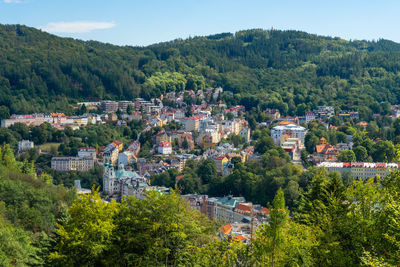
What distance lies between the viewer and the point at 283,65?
292ft

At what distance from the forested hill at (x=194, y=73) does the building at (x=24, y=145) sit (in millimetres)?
9499

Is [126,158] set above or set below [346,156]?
below

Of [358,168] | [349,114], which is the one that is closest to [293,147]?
[358,168]

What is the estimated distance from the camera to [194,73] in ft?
267

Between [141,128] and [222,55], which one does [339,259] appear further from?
[222,55]

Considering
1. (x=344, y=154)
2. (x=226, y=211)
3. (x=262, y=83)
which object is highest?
(x=262, y=83)

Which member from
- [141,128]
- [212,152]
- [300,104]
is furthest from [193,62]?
[212,152]

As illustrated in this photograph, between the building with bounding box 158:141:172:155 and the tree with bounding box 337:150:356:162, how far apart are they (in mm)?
15689

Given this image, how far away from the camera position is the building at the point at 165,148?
46.5 metres

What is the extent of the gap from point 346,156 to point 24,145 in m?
29.0

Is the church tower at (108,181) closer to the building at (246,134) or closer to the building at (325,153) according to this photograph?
the building at (325,153)

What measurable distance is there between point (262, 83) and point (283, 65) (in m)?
12.8

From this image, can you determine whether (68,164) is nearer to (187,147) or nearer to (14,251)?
(187,147)

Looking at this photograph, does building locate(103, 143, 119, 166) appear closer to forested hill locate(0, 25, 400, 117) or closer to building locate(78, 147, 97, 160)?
building locate(78, 147, 97, 160)
